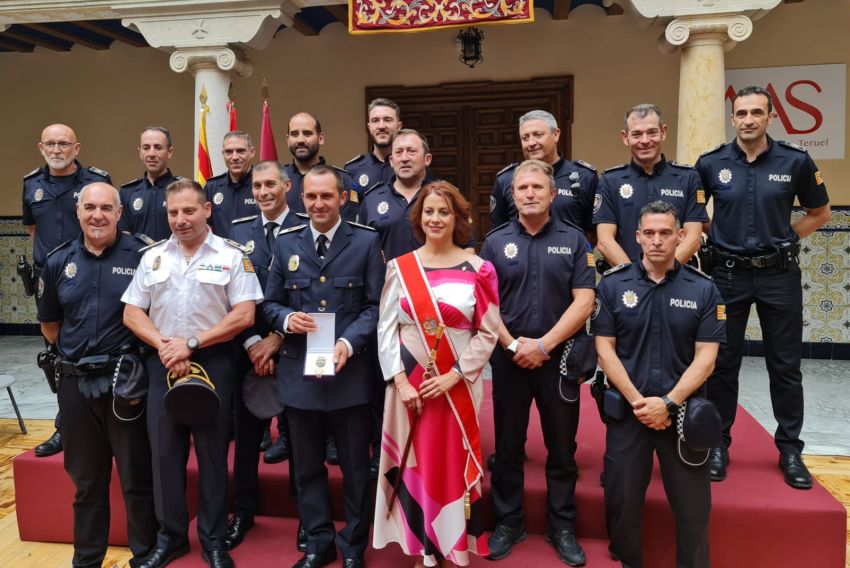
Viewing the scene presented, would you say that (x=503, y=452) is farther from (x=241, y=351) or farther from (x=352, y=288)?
(x=241, y=351)

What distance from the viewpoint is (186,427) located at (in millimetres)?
2996

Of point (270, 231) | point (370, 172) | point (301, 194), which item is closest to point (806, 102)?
point (370, 172)

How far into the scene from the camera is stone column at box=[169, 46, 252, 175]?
18.5ft

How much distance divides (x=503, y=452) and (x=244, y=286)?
1.34 meters

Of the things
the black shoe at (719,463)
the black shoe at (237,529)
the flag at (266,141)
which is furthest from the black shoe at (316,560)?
the flag at (266,141)

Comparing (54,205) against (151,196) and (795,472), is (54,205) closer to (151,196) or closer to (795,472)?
(151,196)

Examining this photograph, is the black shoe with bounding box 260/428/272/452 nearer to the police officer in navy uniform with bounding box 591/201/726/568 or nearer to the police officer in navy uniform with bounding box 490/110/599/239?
the police officer in navy uniform with bounding box 490/110/599/239

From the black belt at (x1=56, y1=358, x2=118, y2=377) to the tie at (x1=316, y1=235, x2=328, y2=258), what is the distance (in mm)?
979

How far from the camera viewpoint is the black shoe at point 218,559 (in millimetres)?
2939

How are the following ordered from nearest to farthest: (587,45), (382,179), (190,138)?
(382,179), (587,45), (190,138)

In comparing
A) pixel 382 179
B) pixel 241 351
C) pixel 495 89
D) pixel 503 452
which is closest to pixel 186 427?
pixel 241 351

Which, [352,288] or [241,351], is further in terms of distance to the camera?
[241,351]

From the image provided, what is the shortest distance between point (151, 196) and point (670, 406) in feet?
10.4

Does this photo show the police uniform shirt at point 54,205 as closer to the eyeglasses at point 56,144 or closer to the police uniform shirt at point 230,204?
the eyeglasses at point 56,144
